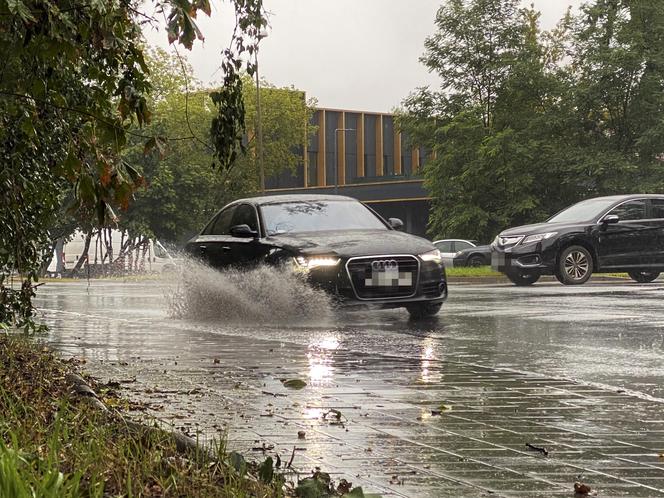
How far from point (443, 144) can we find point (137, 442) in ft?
132

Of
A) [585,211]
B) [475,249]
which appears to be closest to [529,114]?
[475,249]

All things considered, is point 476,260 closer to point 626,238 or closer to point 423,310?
point 626,238

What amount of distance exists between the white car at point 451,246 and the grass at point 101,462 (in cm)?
4097

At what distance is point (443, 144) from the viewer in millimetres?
43875

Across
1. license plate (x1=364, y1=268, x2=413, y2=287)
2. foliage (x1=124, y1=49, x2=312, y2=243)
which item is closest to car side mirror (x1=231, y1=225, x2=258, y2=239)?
license plate (x1=364, y1=268, x2=413, y2=287)

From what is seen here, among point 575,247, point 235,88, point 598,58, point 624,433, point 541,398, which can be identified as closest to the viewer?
point 624,433

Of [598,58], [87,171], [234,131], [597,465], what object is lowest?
[597,465]

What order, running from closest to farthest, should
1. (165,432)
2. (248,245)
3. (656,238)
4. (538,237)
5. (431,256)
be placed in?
(165,432), (431,256), (248,245), (538,237), (656,238)

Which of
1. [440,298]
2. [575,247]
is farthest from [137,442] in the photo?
[575,247]

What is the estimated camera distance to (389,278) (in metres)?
13.5

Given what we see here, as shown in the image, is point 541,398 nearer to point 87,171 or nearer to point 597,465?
point 597,465

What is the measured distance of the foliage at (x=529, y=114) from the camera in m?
41.8

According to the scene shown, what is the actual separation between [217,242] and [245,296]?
134 cm

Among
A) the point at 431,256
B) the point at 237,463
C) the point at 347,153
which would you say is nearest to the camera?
the point at 237,463
